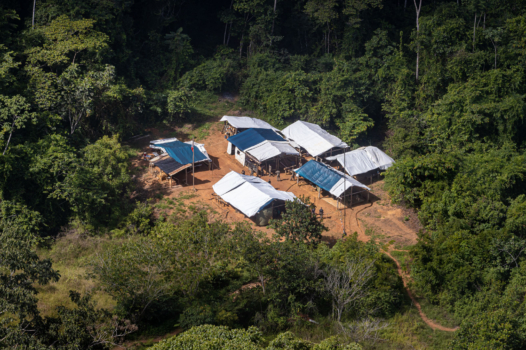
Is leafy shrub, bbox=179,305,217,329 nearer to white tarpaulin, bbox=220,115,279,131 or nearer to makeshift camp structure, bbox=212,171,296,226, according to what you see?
makeshift camp structure, bbox=212,171,296,226

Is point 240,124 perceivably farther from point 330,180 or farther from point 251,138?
point 330,180

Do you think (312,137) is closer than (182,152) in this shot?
A: No

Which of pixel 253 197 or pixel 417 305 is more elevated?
pixel 253 197

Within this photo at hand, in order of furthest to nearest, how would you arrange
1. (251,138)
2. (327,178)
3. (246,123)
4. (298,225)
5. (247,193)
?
(246,123)
(251,138)
(327,178)
(247,193)
(298,225)

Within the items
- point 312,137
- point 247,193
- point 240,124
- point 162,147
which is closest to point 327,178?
point 247,193

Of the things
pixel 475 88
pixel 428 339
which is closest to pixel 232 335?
pixel 428 339

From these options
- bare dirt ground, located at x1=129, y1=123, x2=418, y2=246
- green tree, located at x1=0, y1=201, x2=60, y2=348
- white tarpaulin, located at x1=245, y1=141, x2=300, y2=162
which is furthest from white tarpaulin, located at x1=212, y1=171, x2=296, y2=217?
green tree, located at x1=0, y1=201, x2=60, y2=348

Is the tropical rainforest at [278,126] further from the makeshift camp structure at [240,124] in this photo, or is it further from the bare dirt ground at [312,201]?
the makeshift camp structure at [240,124]
